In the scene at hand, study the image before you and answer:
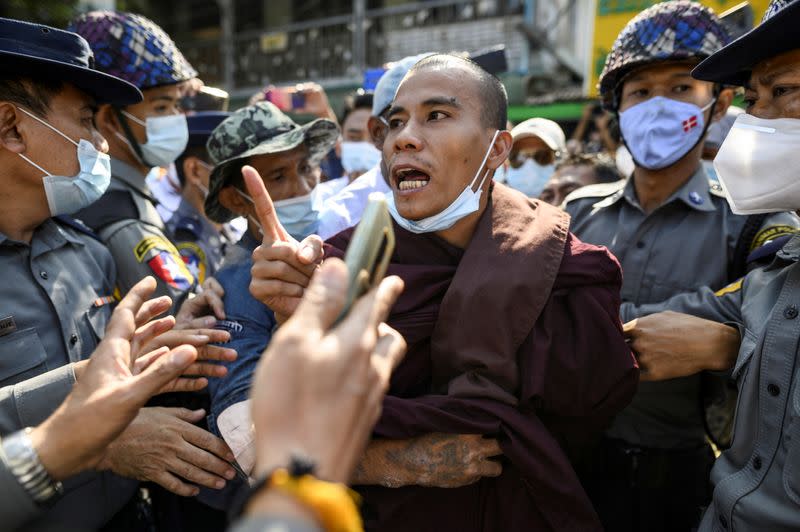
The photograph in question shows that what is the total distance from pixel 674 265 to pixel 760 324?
0.73 m

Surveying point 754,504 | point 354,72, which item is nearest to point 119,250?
point 754,504

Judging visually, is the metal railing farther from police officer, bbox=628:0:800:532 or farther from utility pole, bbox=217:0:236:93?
police officer, bbox=628:0:800:532

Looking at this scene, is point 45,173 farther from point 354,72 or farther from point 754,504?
point 354,72

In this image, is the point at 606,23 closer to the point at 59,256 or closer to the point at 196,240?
the point at 196,240

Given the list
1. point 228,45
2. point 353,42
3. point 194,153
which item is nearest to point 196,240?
point 194,153

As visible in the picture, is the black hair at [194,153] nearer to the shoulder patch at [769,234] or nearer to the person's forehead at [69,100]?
the person's forehead at [69,100]

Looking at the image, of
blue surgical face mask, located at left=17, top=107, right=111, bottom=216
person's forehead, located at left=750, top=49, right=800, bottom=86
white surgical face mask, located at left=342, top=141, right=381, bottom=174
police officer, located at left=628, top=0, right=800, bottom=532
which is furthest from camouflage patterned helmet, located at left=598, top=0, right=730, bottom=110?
white surgical face mask, located at left=342, top=141, right=381, bottom=174

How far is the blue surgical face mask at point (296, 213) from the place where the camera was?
2848 mm

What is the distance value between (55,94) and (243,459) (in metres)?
1.56

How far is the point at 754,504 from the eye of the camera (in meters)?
1.78

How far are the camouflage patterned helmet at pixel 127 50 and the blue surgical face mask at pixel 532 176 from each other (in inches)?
106

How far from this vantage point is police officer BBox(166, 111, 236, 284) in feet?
11.4

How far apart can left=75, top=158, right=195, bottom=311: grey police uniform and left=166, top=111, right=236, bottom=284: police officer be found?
42 cm

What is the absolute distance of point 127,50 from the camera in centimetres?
318
